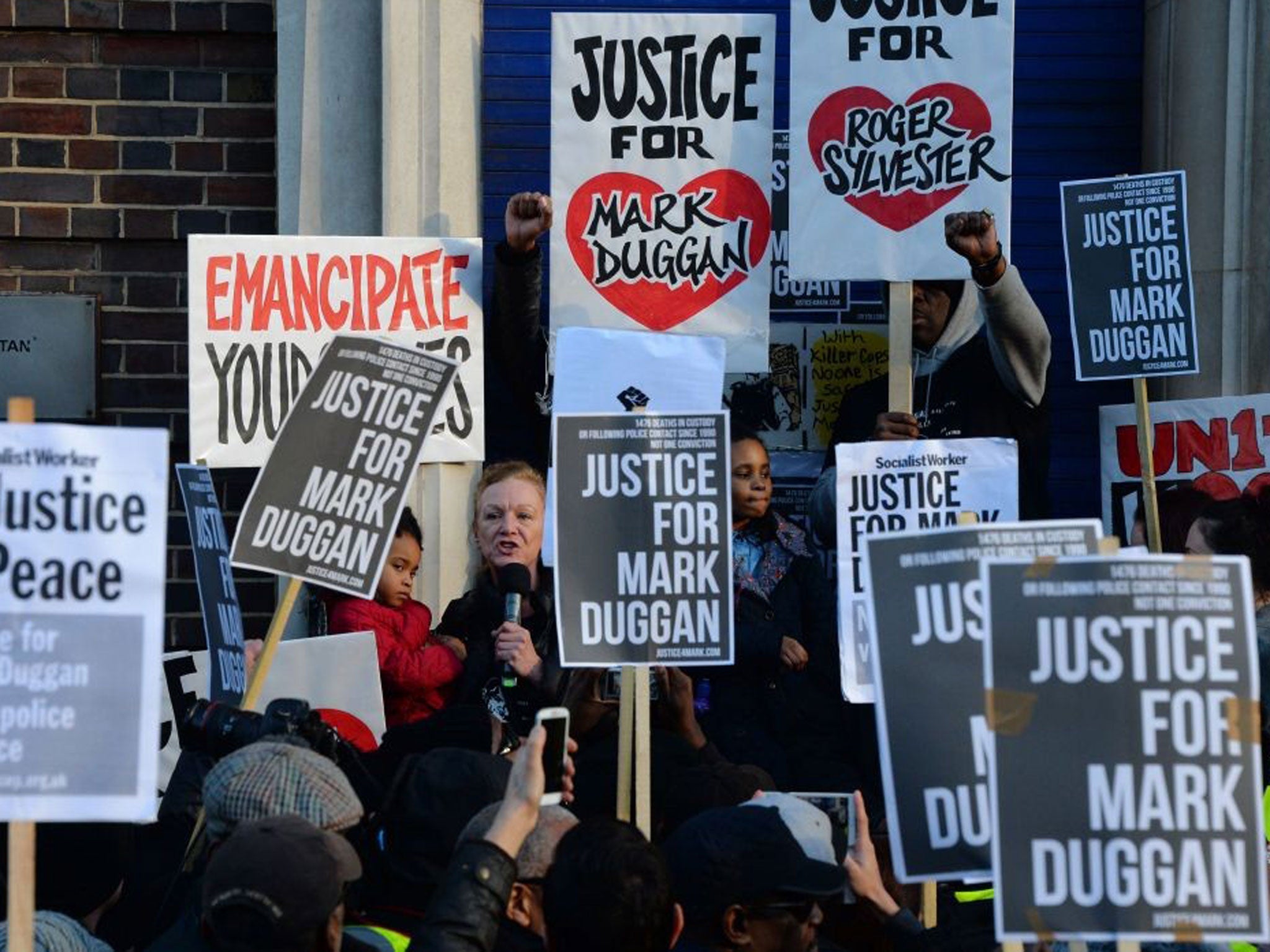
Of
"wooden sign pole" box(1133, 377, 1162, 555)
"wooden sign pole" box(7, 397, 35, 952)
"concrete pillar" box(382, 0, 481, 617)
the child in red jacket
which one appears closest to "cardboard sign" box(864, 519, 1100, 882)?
"wooden sign pole" box(7, 397, 35, 952)

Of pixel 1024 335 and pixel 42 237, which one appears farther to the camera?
pixel 42 237

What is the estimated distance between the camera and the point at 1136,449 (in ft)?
24.4

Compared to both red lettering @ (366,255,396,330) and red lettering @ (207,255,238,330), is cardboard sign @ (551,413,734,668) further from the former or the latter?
red lettering @ (207,255,238,330)

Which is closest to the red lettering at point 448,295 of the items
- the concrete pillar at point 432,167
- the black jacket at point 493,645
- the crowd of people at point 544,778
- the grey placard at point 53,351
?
the crowd of people at point 544,778

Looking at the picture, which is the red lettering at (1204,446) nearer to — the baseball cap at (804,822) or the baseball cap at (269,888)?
the baseball cap at (804,822)

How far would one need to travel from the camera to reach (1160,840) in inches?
150

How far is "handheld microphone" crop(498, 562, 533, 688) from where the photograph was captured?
5.86 m

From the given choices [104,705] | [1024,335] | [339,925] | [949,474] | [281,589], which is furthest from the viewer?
[281,589]

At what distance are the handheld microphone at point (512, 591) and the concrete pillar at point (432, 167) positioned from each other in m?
1.62

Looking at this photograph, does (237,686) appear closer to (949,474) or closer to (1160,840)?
(949,474)

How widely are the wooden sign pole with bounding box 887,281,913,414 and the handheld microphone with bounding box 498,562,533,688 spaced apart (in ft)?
3.93

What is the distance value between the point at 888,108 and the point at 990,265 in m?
0.67

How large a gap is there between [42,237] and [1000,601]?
5226 millimetres

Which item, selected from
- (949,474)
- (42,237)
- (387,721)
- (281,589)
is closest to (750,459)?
(949,474)
